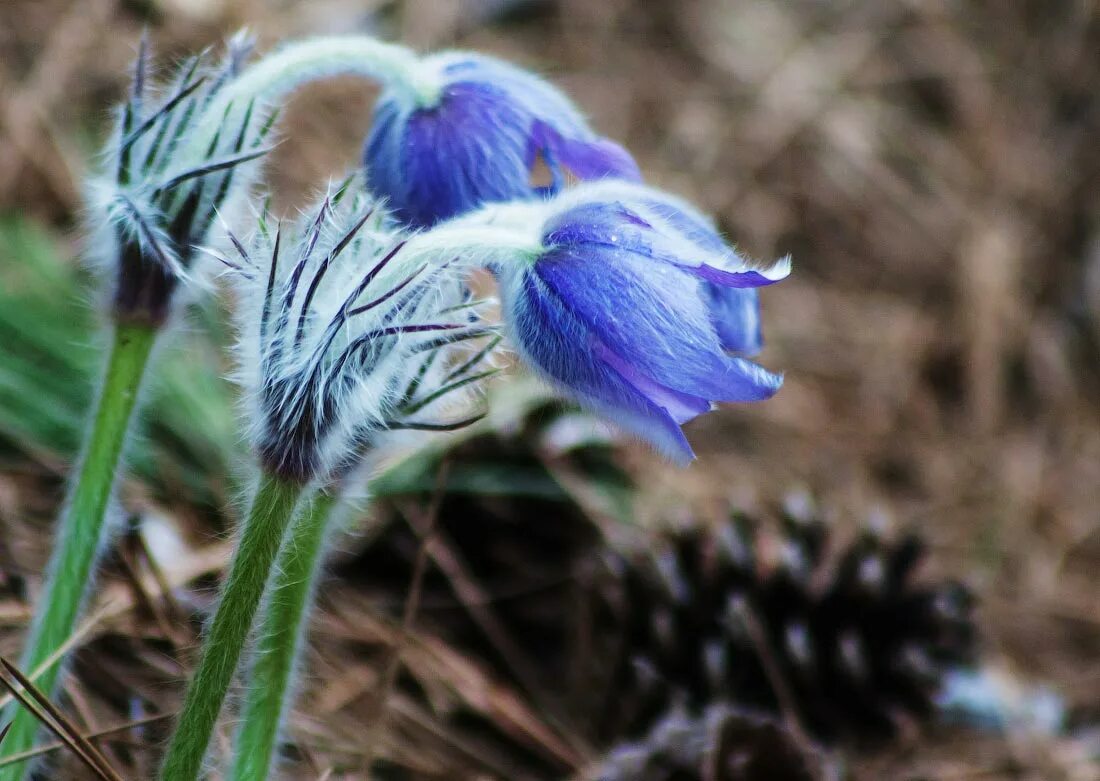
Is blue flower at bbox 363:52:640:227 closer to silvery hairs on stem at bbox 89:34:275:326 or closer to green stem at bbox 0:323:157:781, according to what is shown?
silvery hairs on stem at bbox 89:34:275:326

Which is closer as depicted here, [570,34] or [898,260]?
[898,260]

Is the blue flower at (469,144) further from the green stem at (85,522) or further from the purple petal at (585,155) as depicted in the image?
the green stem at (85,522)

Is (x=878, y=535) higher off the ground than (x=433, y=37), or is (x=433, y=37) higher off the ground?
(x=433, y=37)

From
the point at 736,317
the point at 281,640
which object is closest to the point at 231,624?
the point at 281,640

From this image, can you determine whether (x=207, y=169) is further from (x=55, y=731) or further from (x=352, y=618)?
(x=352, y=618)

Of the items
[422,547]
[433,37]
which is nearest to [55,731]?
[422,547]

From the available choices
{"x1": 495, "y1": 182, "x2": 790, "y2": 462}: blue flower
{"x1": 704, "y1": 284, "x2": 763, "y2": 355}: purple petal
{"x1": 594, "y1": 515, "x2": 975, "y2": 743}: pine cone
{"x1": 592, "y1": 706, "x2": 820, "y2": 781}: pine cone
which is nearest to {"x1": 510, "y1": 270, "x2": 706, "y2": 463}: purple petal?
{"x1": 495, "y1": 182, "x2": 790, "y2": 462}: blue flower
